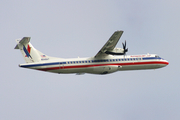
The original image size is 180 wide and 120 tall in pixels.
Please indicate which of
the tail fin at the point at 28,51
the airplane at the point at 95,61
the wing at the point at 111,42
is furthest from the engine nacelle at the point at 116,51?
the tail fin at the point at 28,51

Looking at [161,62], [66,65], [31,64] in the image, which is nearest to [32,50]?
[31,64]

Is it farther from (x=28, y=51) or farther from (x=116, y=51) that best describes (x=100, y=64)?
(x=28, y=51)

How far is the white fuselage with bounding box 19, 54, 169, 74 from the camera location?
4831 cm

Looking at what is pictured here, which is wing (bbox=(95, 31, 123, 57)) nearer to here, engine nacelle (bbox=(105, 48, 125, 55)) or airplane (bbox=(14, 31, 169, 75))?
Result: airplane (bbox=(14, 31, 169, 75))

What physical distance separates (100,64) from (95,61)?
0.93m

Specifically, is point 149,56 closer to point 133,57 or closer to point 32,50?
point 133,57

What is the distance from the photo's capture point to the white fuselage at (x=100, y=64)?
48.3 meters

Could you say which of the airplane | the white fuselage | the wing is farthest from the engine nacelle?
the white fuselage

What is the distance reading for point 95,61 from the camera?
166 feet

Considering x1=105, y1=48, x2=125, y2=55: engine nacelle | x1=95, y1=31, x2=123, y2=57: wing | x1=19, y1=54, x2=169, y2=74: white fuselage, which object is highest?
x1=95, y1=31, x2=123, y2=57: wing

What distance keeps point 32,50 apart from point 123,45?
14.1 metres

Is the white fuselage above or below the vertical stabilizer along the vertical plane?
below

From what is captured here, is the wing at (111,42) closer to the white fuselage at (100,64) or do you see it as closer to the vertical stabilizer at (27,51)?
the white fuselage at (100,64)

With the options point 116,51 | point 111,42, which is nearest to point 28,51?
point 111,42
